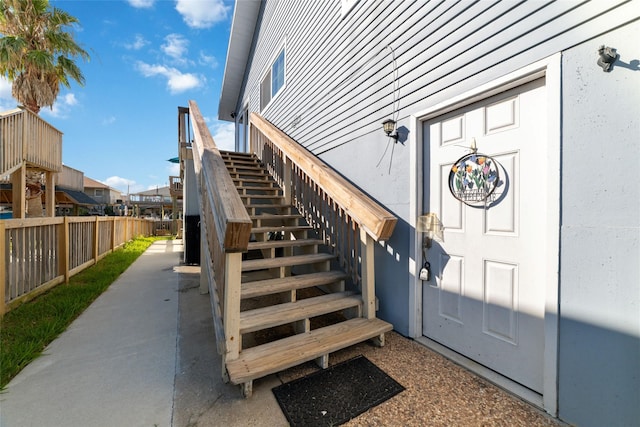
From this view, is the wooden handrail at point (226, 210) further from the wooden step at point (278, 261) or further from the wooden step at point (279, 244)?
the wooden step at point (279, 244)

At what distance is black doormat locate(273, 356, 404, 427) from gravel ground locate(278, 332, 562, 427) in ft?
0.20

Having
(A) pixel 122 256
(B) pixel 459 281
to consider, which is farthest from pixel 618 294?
(A) pixel 122 256

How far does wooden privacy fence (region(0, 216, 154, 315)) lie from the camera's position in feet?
10.1

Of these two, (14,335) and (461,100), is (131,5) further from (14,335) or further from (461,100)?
(461,100)

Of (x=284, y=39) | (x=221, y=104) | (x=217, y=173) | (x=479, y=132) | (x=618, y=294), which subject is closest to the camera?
(x=618, y=294)

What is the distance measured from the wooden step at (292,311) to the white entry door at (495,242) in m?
0.78

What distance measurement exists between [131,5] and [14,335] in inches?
306

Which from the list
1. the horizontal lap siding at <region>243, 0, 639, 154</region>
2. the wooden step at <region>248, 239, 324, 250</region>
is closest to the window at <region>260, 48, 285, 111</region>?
the horizontal lap siding at <region>243, 0, 639, 154</region>

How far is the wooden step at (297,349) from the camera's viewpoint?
1.75m

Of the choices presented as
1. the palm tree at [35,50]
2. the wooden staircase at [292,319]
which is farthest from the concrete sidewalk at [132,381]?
the palm tree at [35,50]

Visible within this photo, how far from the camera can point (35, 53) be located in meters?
6.98

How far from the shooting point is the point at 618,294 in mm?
1413

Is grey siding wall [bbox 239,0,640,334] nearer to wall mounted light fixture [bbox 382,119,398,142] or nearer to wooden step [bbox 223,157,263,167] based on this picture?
wall mounted light fixture [bbox 382,119,398,142]

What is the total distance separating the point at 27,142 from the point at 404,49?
24.4ft
